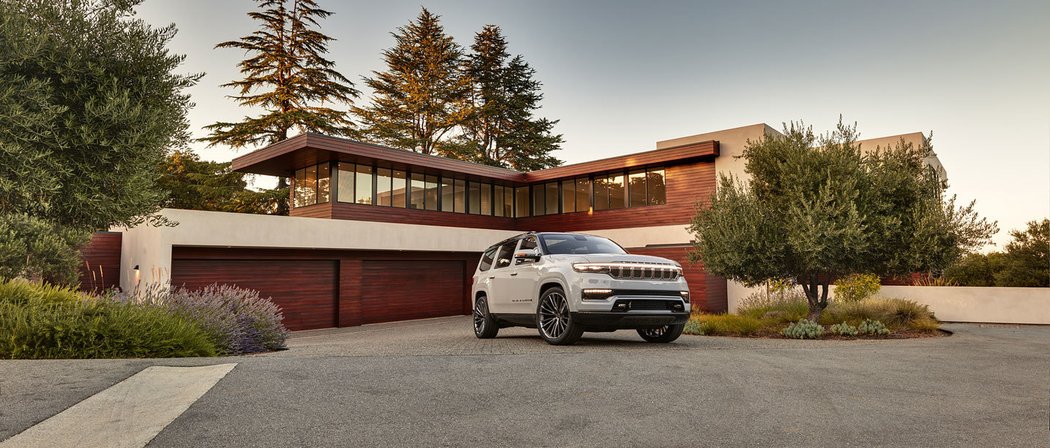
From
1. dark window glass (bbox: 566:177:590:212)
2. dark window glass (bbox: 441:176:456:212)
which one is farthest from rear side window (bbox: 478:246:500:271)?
dark window glass (bbox: 566:177:590:212)

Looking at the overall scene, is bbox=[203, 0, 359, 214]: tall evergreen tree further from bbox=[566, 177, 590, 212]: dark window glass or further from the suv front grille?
the suv front grille

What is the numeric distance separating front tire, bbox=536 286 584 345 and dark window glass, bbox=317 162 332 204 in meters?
16.5

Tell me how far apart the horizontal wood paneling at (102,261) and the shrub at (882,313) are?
21.3 m

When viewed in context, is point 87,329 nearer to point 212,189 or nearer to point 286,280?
point 286,280

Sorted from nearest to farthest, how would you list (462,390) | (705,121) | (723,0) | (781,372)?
(462,390), (781,372), (723,0), (705,121)

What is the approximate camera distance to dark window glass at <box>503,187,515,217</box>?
1232 inches

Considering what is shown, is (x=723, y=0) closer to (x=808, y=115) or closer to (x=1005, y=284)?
(x=808, y=115)

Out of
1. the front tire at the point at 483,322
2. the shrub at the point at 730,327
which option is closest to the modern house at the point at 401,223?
the shrub at the point at 730,327

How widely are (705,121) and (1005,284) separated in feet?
46.9

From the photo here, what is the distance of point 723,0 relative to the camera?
69.8ft

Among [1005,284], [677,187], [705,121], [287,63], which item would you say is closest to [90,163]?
[677,187]

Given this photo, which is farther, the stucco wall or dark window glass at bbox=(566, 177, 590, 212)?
dark window glass at bbox=(566, 177, 590, 212)

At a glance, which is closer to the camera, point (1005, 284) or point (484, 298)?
point (484, 298)

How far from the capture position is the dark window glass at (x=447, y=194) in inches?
1108
